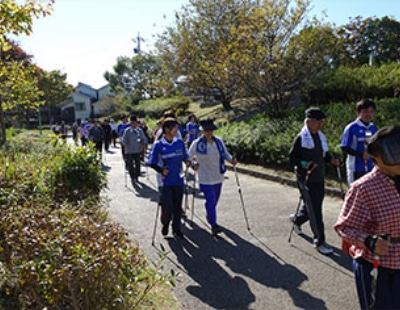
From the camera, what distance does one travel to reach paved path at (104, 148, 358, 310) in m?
4.24

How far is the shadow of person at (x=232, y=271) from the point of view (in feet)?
13.9

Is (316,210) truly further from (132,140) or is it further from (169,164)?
(132,140)

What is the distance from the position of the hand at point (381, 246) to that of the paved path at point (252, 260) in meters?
1.88

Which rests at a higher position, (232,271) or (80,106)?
(80,106)

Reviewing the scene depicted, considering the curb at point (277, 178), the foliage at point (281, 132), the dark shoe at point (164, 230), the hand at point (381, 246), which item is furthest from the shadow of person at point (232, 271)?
the foliage at point (281, 132)

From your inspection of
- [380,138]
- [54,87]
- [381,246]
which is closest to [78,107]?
[54,87]

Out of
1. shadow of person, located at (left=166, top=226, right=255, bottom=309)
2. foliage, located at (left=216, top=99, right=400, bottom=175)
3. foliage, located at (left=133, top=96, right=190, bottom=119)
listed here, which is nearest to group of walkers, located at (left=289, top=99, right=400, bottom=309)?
shadow of person, located at (left=166, top=226, right=255, bottom=309)

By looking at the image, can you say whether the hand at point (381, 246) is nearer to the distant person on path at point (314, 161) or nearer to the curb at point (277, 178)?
the distant person on path at point (314, 161)

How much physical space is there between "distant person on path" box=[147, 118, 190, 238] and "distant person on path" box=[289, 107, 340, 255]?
1.78 metres

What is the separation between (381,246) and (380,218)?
8.1 inches

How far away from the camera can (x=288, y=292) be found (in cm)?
436

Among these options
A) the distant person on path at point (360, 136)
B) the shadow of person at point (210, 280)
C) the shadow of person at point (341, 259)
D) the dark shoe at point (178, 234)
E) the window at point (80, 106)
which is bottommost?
the shadow of person at point (210, 280)

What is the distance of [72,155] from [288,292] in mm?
4108

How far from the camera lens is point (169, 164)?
6176mm
